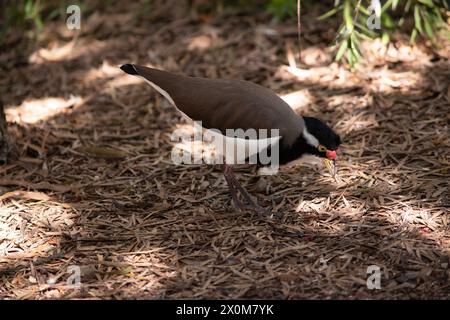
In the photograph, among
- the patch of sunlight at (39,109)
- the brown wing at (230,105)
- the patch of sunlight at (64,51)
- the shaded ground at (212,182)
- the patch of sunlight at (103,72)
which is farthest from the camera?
the patch of sunlight at (64,51)

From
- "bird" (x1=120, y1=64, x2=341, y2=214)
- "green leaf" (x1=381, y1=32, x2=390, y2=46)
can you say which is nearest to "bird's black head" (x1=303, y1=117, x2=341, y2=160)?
"bird" (x1=120, y1=64, x2=341, y2=214)

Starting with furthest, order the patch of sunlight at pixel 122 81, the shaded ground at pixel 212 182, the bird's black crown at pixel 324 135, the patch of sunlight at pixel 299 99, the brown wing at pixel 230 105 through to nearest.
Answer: the patch of sunlight at pixel 122 81 < the patch of sunlight at pixel 299 99 < the brown wing at pixel 230 105 < the bird's black crown at pixel 324 135 < the shaded ground at pixel 212 182

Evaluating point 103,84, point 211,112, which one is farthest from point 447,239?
point 103,84

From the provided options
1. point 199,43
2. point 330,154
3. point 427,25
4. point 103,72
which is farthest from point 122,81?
point 427,25

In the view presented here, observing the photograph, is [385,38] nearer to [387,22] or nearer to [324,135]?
[387,22]

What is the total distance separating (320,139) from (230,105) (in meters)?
0.72

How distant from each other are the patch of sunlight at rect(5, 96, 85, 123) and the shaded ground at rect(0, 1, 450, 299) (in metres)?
0.02

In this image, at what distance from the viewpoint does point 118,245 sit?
15.1 ft

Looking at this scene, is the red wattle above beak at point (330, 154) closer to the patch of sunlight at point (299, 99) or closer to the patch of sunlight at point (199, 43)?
the patch of sunlight at point (299, 99)

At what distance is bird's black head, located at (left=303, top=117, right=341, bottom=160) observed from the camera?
4.88m

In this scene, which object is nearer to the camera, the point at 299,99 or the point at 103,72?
the point at 299,99

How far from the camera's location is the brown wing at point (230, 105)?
497 centimetres

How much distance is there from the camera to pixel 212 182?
5461 mm

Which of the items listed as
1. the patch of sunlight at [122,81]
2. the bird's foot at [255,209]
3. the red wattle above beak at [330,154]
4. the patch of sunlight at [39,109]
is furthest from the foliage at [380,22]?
the patch of sunlight at [39,109]
